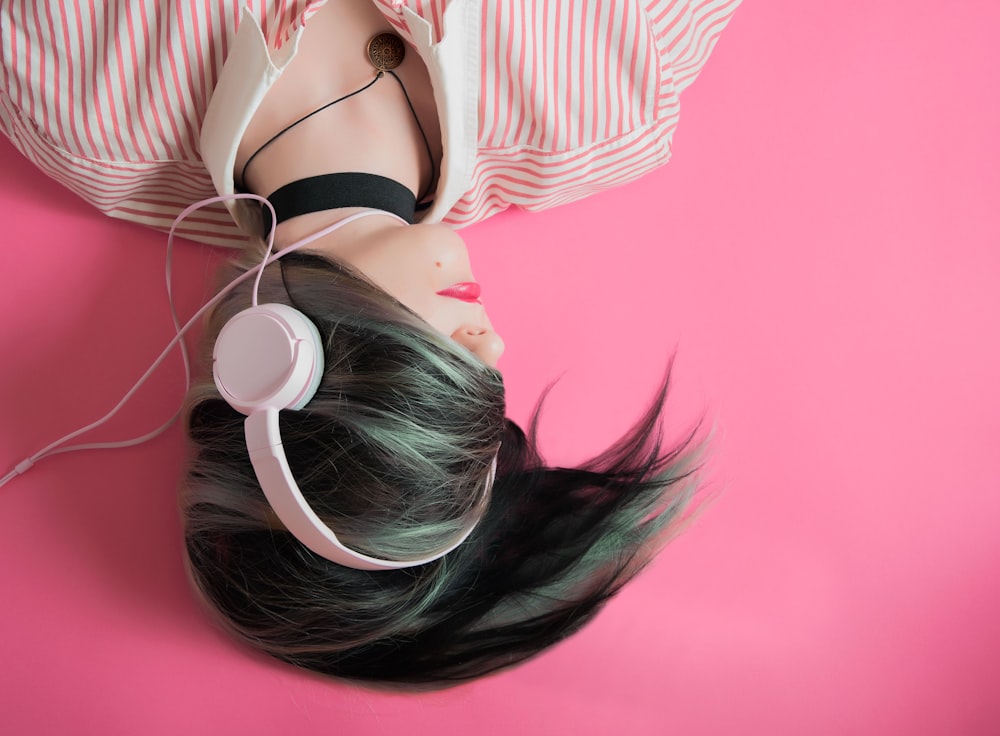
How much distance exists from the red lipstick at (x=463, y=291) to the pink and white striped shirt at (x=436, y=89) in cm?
18

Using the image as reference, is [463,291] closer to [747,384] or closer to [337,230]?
[337,230]

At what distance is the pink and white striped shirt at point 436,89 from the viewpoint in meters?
0.80

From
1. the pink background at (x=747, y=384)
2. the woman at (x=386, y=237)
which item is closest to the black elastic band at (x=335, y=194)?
the woman at (x=386, y=237)

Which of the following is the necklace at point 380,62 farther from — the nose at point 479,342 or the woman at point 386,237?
the nose at point 479,342

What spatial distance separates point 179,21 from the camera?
2.58 ft

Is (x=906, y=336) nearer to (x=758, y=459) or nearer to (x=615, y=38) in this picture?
(x=758, y=459)

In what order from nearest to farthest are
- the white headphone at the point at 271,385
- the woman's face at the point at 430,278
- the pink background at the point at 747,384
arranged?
1. the white headphone at the point at 271,385
2. the woman's face at the point at 430,278
3. the pink background at the point at 747,384

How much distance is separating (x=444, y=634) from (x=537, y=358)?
16.5 inches

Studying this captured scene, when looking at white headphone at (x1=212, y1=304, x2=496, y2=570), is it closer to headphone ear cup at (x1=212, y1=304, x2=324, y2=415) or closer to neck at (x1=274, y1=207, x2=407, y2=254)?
headphone ear cup at (x1=212, y1=304, x2=324, y2=415)

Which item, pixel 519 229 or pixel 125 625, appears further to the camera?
pixel 519 229

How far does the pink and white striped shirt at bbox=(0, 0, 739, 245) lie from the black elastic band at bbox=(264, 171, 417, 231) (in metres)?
0.09

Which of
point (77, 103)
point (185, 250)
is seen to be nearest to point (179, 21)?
point (77, 103)

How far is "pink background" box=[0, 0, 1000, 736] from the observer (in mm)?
942

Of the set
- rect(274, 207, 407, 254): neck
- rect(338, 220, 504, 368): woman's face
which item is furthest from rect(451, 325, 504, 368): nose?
rect(274, 207, 407, 254): neck
